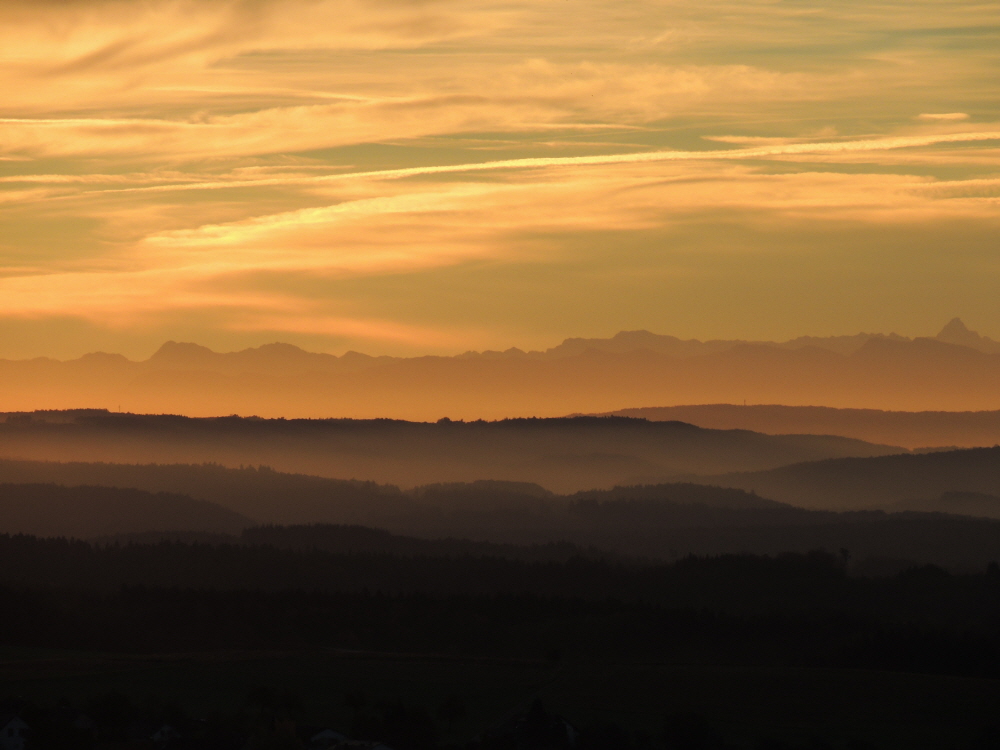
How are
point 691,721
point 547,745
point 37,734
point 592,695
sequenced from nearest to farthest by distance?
point 37,734 → point 547,745 → point 691,721 → point 592,695

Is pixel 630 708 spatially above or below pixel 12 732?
above

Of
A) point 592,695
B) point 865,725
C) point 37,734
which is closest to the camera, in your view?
point 37,734

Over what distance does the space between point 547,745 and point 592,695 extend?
41.4 m

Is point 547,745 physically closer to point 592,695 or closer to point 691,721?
point 691,721

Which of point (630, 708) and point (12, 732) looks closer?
point (12, 732)

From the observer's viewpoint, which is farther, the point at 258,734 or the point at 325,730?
the point at 325,730

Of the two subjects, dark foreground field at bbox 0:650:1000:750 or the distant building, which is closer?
the distant building

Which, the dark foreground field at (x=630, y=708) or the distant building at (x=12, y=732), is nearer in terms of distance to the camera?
the distant building at (x=12, y=732)

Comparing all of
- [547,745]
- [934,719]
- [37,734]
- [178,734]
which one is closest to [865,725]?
[934,719]

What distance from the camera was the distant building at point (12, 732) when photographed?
5492 inches

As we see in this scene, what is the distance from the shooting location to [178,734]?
493ft

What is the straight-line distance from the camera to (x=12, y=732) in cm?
14225

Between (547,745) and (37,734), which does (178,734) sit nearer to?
(37,734)

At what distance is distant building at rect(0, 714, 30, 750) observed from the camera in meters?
140
